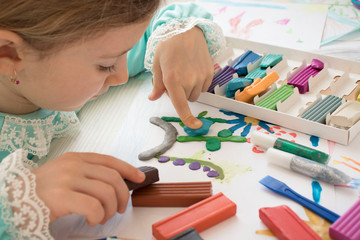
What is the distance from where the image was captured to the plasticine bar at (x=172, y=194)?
555mm

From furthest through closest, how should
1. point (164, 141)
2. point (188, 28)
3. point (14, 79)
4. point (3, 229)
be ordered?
point (188, 28) < point (164, 141) < point (14, 79) < point (3, 229)

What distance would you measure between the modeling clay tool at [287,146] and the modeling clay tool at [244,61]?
0.20 meters

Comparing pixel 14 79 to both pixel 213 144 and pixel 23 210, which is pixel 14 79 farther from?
pixel 213 144

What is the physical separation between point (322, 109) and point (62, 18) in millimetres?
440

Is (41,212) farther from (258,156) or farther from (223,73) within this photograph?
(223,73)

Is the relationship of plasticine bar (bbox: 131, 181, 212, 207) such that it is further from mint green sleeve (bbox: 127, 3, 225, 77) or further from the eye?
mint green sleeve (bbox: 127, 3, 225, 77)

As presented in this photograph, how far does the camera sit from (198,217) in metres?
0.52

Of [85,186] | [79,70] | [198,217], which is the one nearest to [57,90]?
[79,70]

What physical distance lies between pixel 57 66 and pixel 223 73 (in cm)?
36

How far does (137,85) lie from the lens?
89cm

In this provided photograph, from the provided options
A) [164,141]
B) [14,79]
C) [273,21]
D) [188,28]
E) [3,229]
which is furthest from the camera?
[273,21]

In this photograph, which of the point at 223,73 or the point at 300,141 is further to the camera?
the point at 223,73

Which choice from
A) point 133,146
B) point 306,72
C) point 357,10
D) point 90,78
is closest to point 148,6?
point 90,78

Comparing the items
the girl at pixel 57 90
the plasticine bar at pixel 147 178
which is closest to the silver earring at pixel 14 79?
the girl at pixel 57 90
